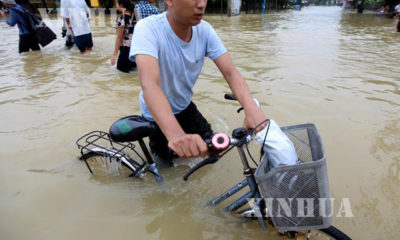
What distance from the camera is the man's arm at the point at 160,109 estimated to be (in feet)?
4.49

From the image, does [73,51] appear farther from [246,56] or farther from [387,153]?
[387,153]

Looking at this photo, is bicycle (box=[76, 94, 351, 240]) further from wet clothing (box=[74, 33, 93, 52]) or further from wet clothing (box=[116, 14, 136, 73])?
wet clothing (box=[74, 33, 93, 52])

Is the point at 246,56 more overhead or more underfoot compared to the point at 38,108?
more overhead

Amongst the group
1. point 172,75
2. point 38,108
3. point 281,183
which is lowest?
point 38,108

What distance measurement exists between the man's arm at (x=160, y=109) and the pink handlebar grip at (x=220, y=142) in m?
0.08

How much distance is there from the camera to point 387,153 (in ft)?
10.1

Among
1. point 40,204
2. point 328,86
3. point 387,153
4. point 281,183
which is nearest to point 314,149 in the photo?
point 281,183

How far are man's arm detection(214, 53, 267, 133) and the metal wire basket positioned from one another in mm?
404

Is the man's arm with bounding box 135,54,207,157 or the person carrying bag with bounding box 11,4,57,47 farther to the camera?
the person carrying bag with bounding box 11,4,57,47

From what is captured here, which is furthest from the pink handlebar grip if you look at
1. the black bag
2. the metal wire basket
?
the black bag

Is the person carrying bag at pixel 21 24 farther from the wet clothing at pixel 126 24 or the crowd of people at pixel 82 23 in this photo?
the wet clothing at pixel 126 24

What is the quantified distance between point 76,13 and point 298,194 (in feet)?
25.0

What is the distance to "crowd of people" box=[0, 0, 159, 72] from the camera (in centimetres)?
531

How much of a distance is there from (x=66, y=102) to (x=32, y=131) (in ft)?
3.61
